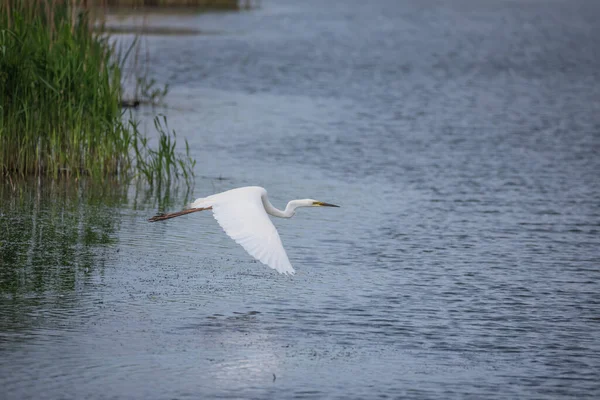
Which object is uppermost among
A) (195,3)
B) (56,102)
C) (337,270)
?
(56,102)

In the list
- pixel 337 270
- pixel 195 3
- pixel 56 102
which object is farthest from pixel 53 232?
pixel 195 3

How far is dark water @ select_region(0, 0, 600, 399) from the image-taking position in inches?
227

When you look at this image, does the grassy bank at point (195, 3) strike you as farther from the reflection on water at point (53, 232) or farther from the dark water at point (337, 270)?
the reflection on water at point (53, 232)

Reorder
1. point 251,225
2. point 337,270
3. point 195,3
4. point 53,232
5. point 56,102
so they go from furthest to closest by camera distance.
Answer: point 195,3 < point 56,102 < point 53,232 < point 337,270 < point 251,225

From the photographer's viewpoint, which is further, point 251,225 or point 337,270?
point 337,270

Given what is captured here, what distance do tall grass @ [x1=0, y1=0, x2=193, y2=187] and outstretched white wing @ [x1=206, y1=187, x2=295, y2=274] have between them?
2.83 meters

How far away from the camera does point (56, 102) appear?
32.7 feet

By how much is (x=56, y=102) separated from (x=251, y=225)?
12.1 feet

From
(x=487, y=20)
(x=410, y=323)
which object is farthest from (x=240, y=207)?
(x=487, y=20)

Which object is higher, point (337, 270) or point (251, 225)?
point (251, 225)

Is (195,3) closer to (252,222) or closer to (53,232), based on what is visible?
(53,232)

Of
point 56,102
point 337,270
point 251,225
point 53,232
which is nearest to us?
point 251,225

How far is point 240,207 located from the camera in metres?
7.23

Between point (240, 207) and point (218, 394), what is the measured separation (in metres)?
2.04
